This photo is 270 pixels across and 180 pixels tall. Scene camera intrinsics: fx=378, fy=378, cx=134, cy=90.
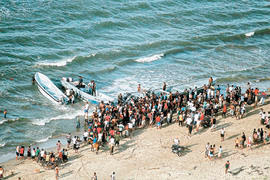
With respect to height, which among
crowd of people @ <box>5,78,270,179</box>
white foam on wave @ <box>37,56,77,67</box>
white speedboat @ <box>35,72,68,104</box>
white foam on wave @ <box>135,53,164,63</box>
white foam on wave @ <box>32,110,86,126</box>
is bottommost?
white foam on wave @ <box>32,110,86,126</box>

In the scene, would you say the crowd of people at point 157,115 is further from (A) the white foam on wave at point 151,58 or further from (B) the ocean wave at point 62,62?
(A) the white foam on wave at point 151,58

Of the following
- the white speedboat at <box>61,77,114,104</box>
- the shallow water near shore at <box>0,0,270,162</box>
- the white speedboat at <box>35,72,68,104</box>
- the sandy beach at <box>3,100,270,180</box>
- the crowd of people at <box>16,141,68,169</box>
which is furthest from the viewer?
the white speedboat at <box>35,72,68,104</box>

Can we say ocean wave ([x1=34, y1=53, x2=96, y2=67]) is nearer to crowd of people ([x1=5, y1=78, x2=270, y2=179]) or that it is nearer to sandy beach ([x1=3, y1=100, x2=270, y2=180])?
crowd of people ([x1=5, y1=78, x2=270, y2=179])

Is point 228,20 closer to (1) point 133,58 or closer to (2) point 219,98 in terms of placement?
(1) point 133,58

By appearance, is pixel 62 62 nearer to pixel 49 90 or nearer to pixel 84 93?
pixel 49 90

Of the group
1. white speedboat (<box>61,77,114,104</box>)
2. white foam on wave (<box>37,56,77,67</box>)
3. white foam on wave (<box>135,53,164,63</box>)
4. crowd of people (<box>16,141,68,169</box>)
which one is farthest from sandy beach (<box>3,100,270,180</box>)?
white foam on wave (<box>135,53,164,63</box>)

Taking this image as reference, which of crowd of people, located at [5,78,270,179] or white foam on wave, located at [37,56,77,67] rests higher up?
crowd of people, located at [5,78,270,179]

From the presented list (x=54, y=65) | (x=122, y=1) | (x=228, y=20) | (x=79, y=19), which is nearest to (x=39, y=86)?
→ (x=54, y=65)
